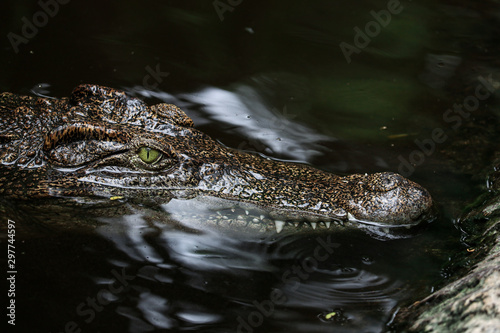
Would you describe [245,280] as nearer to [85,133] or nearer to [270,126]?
[85,133]

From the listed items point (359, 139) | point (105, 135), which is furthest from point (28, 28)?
point (359, 139)

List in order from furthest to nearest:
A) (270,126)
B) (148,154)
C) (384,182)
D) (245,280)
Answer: (270,126) < (148,154) < (384,182) < (245,280)

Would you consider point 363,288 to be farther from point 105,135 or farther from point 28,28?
point 28,28

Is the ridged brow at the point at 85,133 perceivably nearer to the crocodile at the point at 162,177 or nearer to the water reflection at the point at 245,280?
the crocodile at the point at 162,177

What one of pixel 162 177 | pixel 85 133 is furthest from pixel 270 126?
pixel 85 133

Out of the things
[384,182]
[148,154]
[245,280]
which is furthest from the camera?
[148,154]

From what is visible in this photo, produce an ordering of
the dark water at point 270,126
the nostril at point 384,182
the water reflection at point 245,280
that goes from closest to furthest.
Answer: the water reflection at point 245,280, the dark water at point 270,126, the nostril at point 384,182

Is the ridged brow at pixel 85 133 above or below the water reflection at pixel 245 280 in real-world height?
above

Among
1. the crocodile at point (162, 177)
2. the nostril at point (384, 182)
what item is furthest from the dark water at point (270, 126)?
the nostril at point (384, 182)
